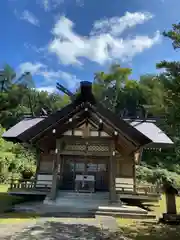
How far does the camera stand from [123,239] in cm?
603

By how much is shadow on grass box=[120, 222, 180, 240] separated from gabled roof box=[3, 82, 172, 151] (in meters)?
4.54

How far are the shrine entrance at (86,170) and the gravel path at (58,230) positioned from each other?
536 cm

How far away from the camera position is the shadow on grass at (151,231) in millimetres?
6314

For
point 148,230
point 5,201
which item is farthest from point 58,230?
point 5,201

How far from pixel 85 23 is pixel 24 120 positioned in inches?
335

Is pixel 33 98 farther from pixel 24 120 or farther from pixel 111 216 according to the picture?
pixel 111 216

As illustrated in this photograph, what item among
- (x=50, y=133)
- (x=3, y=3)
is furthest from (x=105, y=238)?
(x=3, y=3)

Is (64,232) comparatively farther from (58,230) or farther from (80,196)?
(80,196)

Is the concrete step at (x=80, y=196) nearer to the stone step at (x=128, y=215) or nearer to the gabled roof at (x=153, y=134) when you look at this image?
the stone step at (x=128, y=215)

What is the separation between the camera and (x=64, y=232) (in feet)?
21.6

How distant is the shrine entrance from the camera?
13625 millimetres

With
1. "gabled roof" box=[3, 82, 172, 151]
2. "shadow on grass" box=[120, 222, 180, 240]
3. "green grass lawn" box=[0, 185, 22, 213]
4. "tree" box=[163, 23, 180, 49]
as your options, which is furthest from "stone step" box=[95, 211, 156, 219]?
"tree" box=[163, 23, 180, 49]

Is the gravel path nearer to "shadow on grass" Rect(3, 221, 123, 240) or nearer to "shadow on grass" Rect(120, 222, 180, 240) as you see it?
"shadow on grass" Rect(3, 221, 123, 240)

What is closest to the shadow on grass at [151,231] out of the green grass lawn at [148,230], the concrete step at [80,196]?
the green grass lawn at [148,230]
